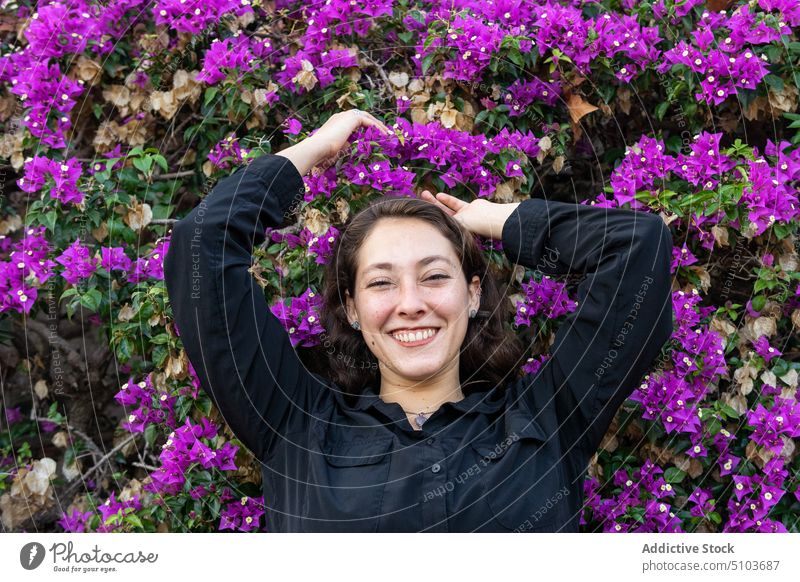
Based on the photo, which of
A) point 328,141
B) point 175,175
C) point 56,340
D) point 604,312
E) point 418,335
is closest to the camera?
point 604,312

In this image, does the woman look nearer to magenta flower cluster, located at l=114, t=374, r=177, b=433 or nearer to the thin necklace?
the thin necklace

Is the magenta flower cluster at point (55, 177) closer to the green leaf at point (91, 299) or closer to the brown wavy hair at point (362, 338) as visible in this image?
the green leaf at point (91, 299)

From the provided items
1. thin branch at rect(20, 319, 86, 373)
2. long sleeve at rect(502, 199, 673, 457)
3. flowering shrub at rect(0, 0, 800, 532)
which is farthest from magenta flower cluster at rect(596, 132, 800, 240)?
thin branch at rect(20, 319, 86, 373)

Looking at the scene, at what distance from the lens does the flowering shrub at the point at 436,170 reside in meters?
2.25

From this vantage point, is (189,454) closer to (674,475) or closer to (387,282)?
(387,282)

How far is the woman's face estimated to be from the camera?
6.86ft

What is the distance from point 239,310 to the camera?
2.03m

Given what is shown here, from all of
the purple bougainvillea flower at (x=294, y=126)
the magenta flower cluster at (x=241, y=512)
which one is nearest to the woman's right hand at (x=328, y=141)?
the purple bougainvillea flower at (x=294, y=126)

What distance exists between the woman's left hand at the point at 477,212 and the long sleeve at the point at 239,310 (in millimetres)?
364

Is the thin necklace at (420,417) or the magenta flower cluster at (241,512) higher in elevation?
the thin necklace at (420,417)

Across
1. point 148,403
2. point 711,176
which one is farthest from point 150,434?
point 711,176

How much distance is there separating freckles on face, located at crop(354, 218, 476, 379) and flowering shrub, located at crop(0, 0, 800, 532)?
0.20 metres

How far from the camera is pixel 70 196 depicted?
239cm

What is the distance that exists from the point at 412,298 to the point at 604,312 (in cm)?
42
